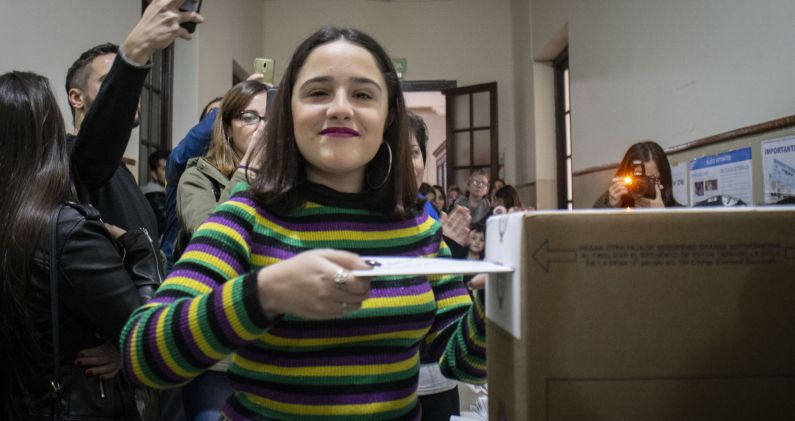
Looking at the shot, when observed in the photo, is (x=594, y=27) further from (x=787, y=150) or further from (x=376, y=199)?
(x=376, y=199)

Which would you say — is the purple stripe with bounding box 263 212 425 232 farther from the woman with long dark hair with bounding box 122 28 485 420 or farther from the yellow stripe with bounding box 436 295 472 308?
the yellow stripe with bounding box 436 295 472 308

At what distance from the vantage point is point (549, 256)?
614mm

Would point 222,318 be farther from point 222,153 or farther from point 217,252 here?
point 222,153

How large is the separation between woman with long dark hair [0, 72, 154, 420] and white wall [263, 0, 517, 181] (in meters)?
5.72

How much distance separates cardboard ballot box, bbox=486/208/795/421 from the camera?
2.00ft

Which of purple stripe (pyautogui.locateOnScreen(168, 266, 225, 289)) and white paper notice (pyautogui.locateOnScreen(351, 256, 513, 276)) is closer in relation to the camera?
white paper notice (pyautogui.locateOnScreen(351, 256, 513, 276))

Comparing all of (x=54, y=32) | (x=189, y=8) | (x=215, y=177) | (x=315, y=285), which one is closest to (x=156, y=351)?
(x=315, y=285)

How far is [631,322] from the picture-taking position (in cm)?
61

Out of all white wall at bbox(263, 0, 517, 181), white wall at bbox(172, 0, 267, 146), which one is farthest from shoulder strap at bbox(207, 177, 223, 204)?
white wall at bbox(263, 0, 517, 181)

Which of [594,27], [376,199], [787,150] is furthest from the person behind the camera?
[594,27]

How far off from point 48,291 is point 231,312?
666 millimetres

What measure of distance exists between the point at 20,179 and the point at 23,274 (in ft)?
0.67

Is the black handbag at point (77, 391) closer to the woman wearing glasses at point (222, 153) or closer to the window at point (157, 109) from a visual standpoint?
the woman wearing glasses at point (222, 153)

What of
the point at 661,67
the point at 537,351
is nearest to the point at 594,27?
the point at 661,67
